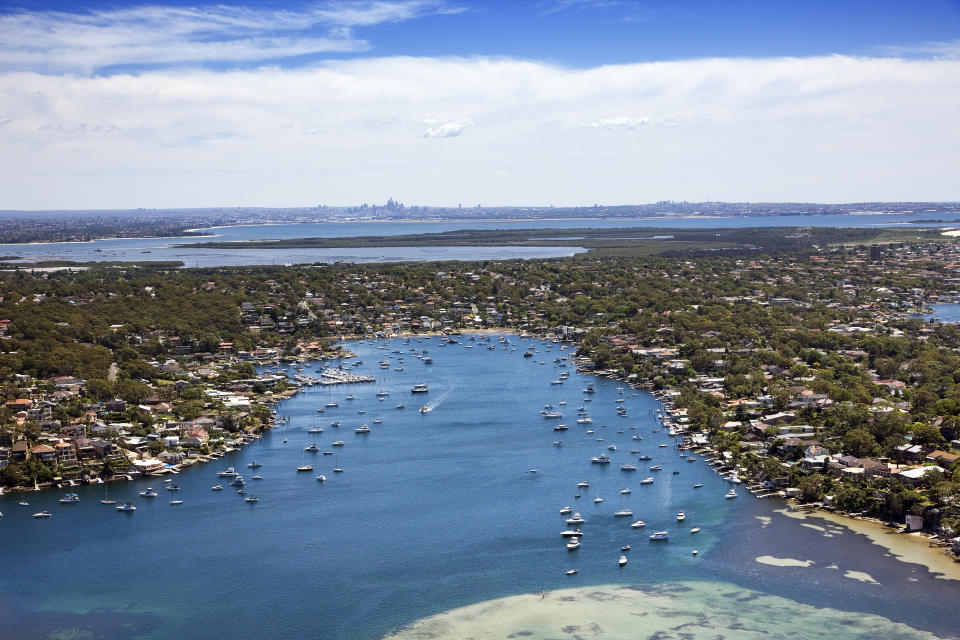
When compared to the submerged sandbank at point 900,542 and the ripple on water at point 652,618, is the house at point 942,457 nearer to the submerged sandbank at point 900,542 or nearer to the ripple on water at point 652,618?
the submerged sandbank at point 900,542

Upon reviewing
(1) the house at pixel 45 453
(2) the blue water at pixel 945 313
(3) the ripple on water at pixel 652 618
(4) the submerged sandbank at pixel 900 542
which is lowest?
(3) the ripple on water at pixel 652 618

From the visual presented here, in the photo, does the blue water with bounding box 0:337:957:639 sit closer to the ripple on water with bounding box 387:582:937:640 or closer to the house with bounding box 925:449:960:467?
the ripple on water with bounding box 387:582:937:640

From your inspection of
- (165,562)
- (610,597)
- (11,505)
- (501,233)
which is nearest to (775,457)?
(610,597)

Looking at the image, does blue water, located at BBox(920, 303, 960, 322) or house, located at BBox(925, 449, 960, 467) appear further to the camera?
blue water, located at BBox(920, 303, 960, 322)

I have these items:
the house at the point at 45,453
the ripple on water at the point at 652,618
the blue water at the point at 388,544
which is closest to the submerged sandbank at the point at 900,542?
the blue water at the point at 388,544

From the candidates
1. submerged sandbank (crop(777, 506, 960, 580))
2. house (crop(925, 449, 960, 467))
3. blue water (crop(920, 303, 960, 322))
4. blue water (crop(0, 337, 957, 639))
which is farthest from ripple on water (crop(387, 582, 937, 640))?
blue water (crop(920, 303, 960, 322))

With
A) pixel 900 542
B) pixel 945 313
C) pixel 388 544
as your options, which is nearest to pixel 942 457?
pixel 900 542
